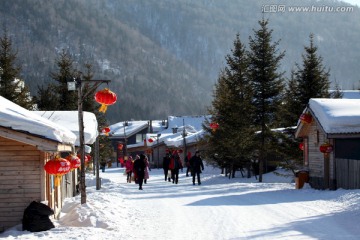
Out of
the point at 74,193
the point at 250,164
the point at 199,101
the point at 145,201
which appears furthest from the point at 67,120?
the point at 199,101

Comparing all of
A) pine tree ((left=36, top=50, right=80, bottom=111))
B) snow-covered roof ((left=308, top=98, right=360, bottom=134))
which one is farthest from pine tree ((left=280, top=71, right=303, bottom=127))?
pine tree ((left=36, top=50, right=80, bottom=111))

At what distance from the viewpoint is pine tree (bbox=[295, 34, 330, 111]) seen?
96.6 feet

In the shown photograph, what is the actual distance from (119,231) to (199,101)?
6625 inches

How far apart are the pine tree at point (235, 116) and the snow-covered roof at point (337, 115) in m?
7.09

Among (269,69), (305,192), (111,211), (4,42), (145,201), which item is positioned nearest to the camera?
(111,211)

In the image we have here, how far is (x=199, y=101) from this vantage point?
591ft

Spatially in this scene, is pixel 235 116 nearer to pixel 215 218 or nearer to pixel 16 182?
pixel 215 218

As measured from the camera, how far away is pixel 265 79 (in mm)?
30125

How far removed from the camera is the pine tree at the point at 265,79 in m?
29.9

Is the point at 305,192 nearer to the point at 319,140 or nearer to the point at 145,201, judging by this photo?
the point at 319,140

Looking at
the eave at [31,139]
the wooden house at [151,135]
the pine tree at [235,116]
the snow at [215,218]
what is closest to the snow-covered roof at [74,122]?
the snow at [215,218]

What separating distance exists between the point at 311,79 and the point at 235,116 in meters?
4.57

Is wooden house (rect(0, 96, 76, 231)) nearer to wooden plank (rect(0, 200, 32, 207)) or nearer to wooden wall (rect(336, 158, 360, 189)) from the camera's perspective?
wooden plank (rect(0, 200, 32, 207))

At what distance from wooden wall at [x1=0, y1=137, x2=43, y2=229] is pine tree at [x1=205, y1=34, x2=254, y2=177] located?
18.2 m
